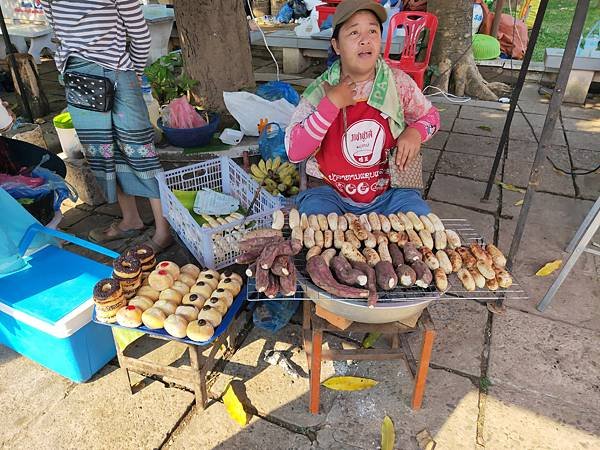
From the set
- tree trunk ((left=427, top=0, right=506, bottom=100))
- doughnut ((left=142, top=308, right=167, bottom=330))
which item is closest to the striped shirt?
doughnut ((left=142, top=308, right=167, bottom=330))

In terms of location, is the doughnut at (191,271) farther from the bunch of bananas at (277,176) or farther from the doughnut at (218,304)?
the bunch of bananas at (277,176)

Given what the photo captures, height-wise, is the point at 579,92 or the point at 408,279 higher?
the point at 408,279

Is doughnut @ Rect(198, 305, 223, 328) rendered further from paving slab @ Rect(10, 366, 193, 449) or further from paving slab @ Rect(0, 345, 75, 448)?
paving slab @ Rect(0, 345, 75, 448)

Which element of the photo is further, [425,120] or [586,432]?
[425,120]

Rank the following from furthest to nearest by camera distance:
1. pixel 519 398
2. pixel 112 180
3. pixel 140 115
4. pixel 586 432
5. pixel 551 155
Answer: pixel 551 155
pixel 112 180
pixel 140 115
pixel 519 398
pixel 586 432

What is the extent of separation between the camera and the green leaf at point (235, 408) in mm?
2262

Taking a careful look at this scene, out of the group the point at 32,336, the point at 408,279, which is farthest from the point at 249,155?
the point at 408,279

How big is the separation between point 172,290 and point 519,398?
195cm

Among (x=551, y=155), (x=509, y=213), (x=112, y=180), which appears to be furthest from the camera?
(x=551, y=155)

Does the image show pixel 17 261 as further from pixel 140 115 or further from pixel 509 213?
pixel 509 213

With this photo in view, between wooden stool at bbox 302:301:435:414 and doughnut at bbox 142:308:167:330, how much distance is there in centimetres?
73

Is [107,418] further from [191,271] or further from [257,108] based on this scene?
[257,108]

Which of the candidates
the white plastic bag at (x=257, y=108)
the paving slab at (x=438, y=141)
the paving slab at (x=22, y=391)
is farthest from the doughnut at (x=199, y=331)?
the paving slab at (x=438, y=141)

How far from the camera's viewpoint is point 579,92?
22.4 feet
